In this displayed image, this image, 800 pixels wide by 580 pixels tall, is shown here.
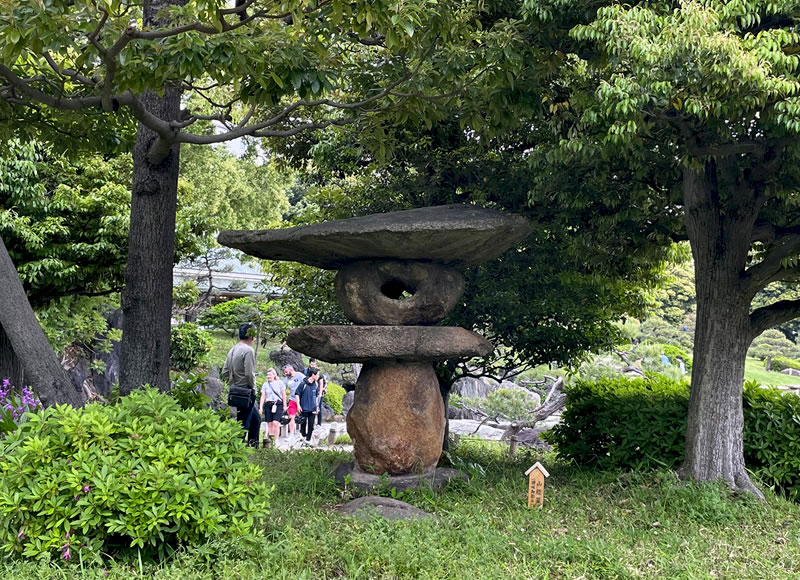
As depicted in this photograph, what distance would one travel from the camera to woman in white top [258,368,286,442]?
11902 mm

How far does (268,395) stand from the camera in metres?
12.0

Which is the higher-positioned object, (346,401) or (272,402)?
(272,402)

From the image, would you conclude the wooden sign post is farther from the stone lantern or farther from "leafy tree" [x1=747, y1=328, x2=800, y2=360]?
"leafy tree" [x1=747, y1=328, x2=800, y2=360]

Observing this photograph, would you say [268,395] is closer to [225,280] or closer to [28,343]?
[28,343]

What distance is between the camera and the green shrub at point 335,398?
19.3m

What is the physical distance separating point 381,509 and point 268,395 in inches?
274

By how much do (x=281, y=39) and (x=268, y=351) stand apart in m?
19.7

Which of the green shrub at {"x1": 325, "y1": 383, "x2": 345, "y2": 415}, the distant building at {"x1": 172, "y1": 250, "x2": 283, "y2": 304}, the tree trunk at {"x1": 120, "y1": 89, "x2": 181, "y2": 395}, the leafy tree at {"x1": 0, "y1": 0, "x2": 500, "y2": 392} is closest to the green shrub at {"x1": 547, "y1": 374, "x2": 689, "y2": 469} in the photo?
Answer: the leafy tree at {"x1": 0, "y1": 0, "x2": 500, "y2": 392}

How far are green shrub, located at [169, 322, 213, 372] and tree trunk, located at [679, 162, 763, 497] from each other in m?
11.2

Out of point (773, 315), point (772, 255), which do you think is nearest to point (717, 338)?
point (773, 315)

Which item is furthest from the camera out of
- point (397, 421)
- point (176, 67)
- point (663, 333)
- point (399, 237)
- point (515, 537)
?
point (663, 333)

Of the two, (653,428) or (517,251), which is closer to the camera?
(653,428)

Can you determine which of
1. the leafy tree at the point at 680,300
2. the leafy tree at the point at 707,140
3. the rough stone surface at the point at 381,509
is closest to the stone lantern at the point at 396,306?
the rough stone surface at the point at 381,509

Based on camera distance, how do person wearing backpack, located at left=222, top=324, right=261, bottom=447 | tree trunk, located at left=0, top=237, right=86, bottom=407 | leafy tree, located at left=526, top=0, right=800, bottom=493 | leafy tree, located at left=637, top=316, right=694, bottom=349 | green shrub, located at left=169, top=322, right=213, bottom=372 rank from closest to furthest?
leafy tree, located at left=526, top=0, right=800, bottom=493 → tree trunk, located at left=0, top=237, right=86, bottom=407 → person wearing backpack, located at left=222, top=324, right=261, bottom=447 → green shrub, located at left=169, top=322, right=213, bottom=372 → leafy tree, located at left=637, top=316, right=694, bottom=349
